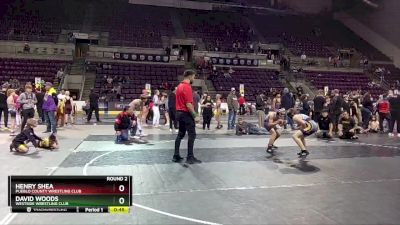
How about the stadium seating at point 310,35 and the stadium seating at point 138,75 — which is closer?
the stadium seating at point 138,75

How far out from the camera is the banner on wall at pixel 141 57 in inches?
1194

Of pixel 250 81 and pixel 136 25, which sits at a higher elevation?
pixel 136 25

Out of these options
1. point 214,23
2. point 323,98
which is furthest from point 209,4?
point 323,98

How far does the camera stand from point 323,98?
46.0 ft

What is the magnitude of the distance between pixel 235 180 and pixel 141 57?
25731 mm

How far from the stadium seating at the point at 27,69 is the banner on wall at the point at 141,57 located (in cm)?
421

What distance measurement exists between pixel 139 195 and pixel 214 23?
35.1m

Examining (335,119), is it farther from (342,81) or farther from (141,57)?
(342,81)

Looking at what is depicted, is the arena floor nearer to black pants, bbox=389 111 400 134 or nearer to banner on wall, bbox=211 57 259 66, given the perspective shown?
black pants, bbox=389 111 400 134

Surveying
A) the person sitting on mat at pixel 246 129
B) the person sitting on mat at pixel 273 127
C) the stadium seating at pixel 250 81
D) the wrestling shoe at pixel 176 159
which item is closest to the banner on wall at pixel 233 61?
the stadium seating at pixel 250 81

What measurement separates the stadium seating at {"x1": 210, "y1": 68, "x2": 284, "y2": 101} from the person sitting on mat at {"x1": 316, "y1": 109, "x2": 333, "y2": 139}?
14.7m

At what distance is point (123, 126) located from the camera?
10273 millimetres
